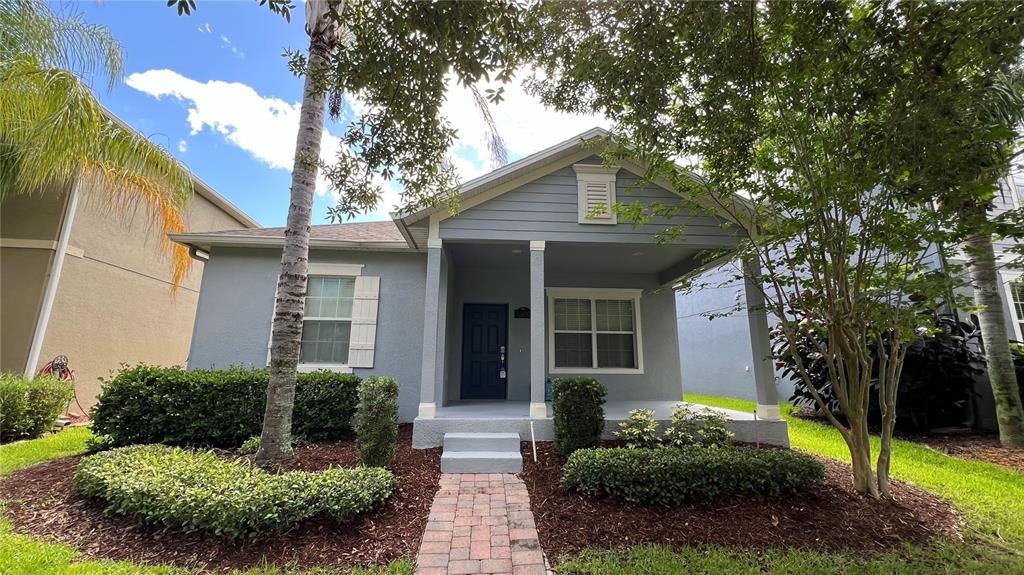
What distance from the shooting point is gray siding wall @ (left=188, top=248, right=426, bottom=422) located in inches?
282

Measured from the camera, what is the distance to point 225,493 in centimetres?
335

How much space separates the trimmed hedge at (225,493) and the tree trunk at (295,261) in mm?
472

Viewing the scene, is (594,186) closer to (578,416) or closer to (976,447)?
(578,416)

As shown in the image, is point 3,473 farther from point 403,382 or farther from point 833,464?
point 833,464

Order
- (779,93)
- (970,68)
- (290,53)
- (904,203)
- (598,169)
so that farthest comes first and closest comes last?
(598,169) → (290,53) → (779,93) → (904,203) → (970,68)

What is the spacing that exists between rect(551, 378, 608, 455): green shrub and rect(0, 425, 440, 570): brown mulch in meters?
1.81

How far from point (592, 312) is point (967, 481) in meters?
5.72

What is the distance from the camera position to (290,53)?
14.3 ft

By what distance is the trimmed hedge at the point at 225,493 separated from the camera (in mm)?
3178

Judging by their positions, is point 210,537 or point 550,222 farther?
point 550,222

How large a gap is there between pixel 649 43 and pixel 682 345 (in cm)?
1324

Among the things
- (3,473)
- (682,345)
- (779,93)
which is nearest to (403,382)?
(3,473)

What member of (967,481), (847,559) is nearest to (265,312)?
(847,559)

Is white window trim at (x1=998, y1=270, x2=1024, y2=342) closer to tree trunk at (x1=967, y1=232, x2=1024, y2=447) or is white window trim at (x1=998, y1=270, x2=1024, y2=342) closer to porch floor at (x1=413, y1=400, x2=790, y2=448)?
tree trunk at (x1=967, y1=232, x2=1024, y2=447)
